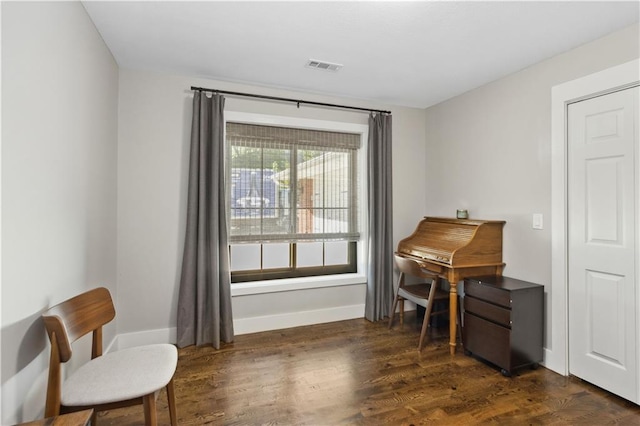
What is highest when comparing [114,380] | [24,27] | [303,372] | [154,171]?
[24,27]

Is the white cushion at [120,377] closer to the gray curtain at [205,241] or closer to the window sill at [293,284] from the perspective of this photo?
the gray curtain at [205,241]

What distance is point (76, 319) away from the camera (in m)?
1.67

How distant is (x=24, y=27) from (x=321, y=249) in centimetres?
304

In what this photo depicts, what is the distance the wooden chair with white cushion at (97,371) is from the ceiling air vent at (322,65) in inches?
90.1

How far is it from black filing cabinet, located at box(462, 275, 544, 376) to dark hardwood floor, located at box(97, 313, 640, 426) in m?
0.12

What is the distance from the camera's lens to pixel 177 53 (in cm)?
266

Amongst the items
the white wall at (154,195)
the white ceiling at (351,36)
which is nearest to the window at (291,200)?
the white wall at (154,195)

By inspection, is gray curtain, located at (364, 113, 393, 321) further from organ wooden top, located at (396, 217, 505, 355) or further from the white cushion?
the white cushion

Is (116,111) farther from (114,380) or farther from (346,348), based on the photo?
(346,348)

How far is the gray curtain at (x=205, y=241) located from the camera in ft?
9.91

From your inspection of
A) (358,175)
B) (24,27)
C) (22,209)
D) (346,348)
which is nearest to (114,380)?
(22,209)

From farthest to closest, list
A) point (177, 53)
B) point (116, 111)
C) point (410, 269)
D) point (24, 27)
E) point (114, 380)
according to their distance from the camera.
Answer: point (410, 269) → point (116, 111) → point (177, 53) → point (114, 380) → point (24, 27)

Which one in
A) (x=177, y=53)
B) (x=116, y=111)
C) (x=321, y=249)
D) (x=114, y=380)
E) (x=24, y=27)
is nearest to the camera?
(x=24, y=27)

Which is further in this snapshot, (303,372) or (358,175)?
(358,175)
